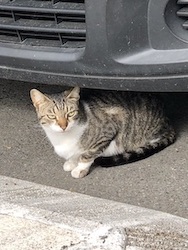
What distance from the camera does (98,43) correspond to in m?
3.10

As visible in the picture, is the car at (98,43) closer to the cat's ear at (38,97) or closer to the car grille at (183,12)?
the car grille at (183,12)

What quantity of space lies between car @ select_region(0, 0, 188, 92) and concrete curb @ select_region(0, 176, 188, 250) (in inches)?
23.7

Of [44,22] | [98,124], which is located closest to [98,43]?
[44,22]

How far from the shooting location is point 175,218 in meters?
2.89

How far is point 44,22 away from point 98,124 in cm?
76

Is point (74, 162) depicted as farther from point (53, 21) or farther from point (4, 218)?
point (4, 218)

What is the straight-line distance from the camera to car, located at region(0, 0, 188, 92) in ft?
9.91

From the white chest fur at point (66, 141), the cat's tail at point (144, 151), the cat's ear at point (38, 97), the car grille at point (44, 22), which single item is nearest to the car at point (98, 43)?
the car grille at point (44, 22)

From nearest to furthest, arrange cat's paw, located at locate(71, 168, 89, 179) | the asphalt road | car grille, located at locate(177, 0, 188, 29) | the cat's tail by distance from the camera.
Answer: car grille, located at locate(177, 0, 188, 29) < the asphalt road < cat's paw, located at locate(71, 168, 89, 179) < the cat's tail

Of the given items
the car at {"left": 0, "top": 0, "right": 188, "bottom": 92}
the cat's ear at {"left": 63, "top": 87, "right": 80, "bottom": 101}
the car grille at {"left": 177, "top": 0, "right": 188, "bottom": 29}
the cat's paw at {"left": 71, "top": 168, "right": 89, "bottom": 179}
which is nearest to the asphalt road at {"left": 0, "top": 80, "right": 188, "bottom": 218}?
the cat's paw at {"left": 71, "top": 168, "right": 89, "bottom": 179}

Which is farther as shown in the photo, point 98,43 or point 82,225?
point 98,43

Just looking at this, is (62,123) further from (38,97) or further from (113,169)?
(113,169)

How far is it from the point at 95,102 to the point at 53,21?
739mm

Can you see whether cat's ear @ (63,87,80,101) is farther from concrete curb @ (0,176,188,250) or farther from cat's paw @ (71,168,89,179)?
concrete curb @ (0,176,188,250)
